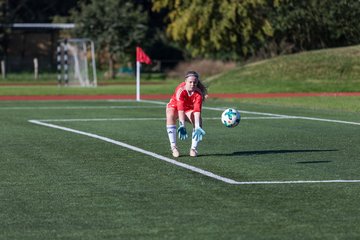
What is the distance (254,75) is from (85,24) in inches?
1080

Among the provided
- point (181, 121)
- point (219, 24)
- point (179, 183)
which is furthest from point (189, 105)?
point (219, 24)

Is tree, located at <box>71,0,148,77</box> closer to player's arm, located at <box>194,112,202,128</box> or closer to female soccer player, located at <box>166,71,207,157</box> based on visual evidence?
female soccer player, located at <box>166,71,207,157</box>

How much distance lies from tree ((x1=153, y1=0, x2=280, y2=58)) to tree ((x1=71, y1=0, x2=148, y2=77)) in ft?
32.1

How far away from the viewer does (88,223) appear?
9.52 meters

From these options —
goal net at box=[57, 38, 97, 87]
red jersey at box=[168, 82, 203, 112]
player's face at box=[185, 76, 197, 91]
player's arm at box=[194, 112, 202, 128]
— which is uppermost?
player's face at box=[185, 76, 197, 91]

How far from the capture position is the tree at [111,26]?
75.3m

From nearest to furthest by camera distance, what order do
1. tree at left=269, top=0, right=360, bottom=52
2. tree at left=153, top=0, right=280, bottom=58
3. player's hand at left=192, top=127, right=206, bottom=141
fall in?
1. player's hand at left=192, top=127, right=206, bottom=141
2. tree at left=153, top=0, right=280, bottom=58
3. tree at left=269, top=0, right=360, bottom=52

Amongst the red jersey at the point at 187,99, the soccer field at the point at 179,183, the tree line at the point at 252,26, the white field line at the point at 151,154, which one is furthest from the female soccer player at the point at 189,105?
the tree line at the point at 252,26

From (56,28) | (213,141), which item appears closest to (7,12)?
(56,28)

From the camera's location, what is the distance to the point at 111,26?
75.1 meters

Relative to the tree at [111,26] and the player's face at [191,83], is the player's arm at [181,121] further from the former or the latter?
the tree at [111,26]

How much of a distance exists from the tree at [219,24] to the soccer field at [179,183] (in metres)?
40.8

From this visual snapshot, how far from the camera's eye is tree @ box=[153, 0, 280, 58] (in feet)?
208

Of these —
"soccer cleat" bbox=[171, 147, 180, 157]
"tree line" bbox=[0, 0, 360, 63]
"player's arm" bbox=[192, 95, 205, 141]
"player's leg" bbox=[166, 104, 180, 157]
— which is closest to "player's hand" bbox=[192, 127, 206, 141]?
"player's arm" bbox=[192, 95, 205, 141]
